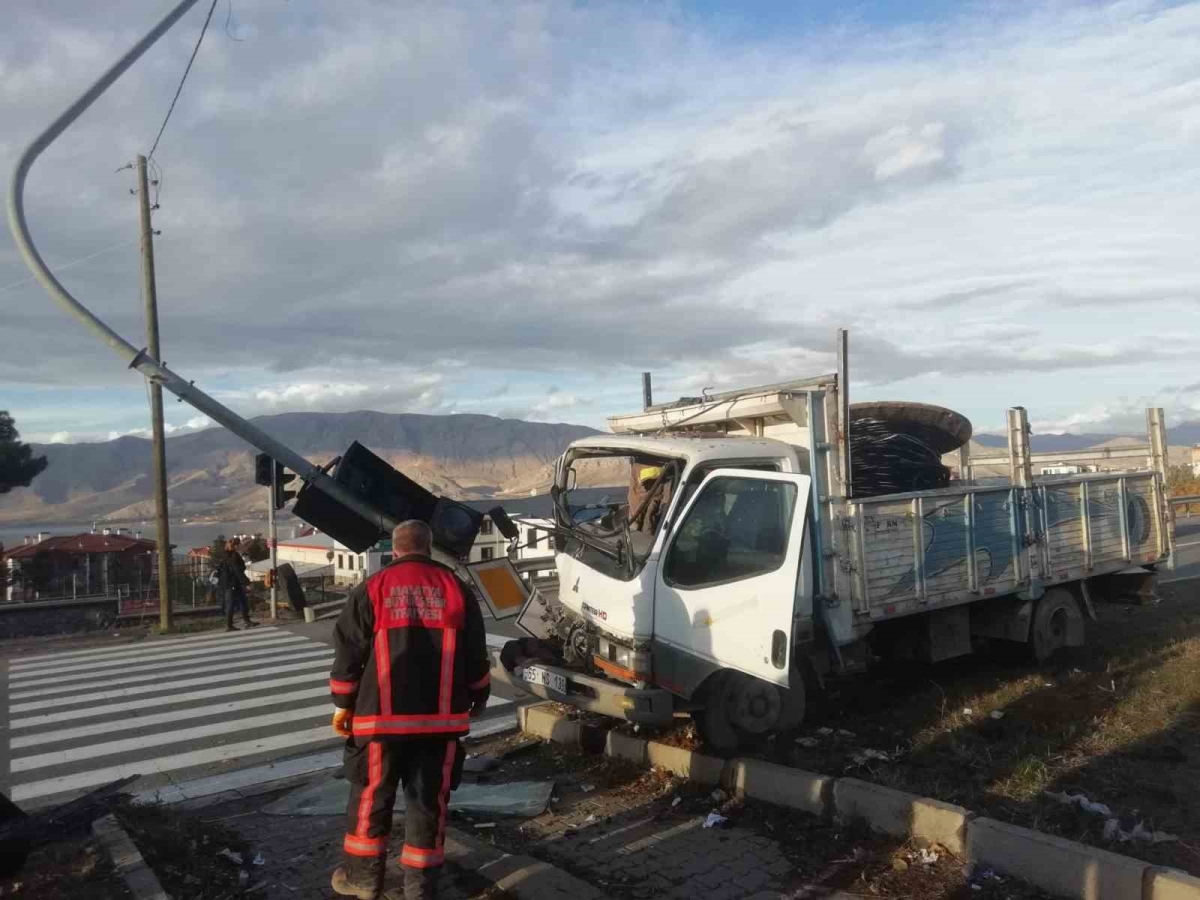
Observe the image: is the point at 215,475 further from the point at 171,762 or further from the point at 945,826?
the point at 945,826

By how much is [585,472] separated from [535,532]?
74 cm

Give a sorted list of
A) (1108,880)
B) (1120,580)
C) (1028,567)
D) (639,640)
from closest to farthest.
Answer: (1108,880) < (639,640) < (1028,567) < (1120,580)

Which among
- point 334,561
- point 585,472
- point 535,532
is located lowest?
point 334,561

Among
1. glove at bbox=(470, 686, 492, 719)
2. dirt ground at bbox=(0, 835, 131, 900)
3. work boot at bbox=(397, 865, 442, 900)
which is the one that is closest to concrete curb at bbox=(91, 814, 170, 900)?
dirt ground at bbox=(0, 835, 131, 900)

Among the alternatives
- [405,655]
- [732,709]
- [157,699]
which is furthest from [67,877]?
[157,699]

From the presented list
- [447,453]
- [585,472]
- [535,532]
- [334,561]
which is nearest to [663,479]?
[585,472]

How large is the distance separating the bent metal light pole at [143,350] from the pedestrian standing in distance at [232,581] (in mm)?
9610

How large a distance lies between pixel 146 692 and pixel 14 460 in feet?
62.9

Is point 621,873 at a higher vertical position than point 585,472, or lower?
lower

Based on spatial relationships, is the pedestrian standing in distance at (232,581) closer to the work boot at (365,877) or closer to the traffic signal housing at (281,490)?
the traffic signal housing at (281,490)

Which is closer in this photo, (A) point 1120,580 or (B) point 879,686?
(B) point 879,686

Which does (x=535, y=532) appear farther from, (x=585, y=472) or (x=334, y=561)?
(x=334, y=561)

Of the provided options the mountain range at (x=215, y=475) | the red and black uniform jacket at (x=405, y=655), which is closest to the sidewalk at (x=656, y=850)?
the red and black uniform jacket at (x=405, y=655)

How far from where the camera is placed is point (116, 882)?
14.5 ft
